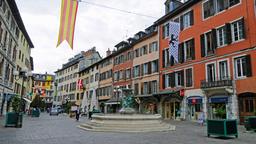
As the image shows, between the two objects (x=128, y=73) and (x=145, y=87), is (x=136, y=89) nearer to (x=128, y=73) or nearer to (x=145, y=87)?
(x=145, y=87)

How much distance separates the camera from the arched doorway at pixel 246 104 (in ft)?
67.5

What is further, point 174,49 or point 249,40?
point 174,49

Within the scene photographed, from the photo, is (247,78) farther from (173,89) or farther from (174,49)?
(173,89)

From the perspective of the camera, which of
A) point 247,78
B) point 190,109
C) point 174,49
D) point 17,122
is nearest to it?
point 17,122

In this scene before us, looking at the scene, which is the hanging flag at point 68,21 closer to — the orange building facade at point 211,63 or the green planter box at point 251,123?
the green planter box at point 251,123

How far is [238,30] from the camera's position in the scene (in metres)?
22.3

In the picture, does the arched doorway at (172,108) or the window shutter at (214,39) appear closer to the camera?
the window shutter at (214,39)

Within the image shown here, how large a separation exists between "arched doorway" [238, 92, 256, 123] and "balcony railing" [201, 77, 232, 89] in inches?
59.1

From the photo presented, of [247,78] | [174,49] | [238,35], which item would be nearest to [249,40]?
[238,35]

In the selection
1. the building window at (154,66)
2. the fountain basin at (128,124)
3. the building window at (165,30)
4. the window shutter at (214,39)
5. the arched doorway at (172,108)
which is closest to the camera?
the fountain basin at (128,124)

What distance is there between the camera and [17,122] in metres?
16.9

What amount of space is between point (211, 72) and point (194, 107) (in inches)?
180

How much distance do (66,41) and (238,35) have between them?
16.0m

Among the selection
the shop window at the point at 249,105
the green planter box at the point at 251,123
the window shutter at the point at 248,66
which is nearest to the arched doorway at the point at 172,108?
the shop window at the point at 249,105
